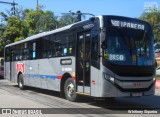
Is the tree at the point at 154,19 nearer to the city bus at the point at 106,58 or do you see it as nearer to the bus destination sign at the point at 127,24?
the city bus at the point at 106,58

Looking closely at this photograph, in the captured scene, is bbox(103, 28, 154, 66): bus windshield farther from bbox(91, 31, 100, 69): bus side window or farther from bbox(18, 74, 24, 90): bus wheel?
bbox(18, 74, 24, 90): bus wheel

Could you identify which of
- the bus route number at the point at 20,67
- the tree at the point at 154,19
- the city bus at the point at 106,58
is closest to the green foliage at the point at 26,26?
the tree at the point at 154,19

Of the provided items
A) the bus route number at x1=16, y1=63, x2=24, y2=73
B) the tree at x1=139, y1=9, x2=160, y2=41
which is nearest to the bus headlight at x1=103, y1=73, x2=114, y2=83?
the bus route number at x1=16, y1=63, x2=24, y2=73

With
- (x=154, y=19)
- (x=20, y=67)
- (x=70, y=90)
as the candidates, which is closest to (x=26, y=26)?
(x=154, y=19)

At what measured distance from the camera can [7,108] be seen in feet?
40.3

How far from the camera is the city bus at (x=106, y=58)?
38.6ft

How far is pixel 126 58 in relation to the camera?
12055 mm

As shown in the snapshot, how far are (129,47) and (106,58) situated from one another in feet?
3.47

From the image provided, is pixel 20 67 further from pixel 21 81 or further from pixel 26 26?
pixel 26 26

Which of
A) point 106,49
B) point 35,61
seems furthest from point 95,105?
point 35,61

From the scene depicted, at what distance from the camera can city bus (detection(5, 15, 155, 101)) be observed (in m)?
11.8

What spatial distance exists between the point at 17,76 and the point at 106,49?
38.0ft

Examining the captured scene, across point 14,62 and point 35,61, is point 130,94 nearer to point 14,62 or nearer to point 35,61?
point 35,61

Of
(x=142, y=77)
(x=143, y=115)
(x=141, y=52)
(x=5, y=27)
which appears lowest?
(x=143, y=115)
